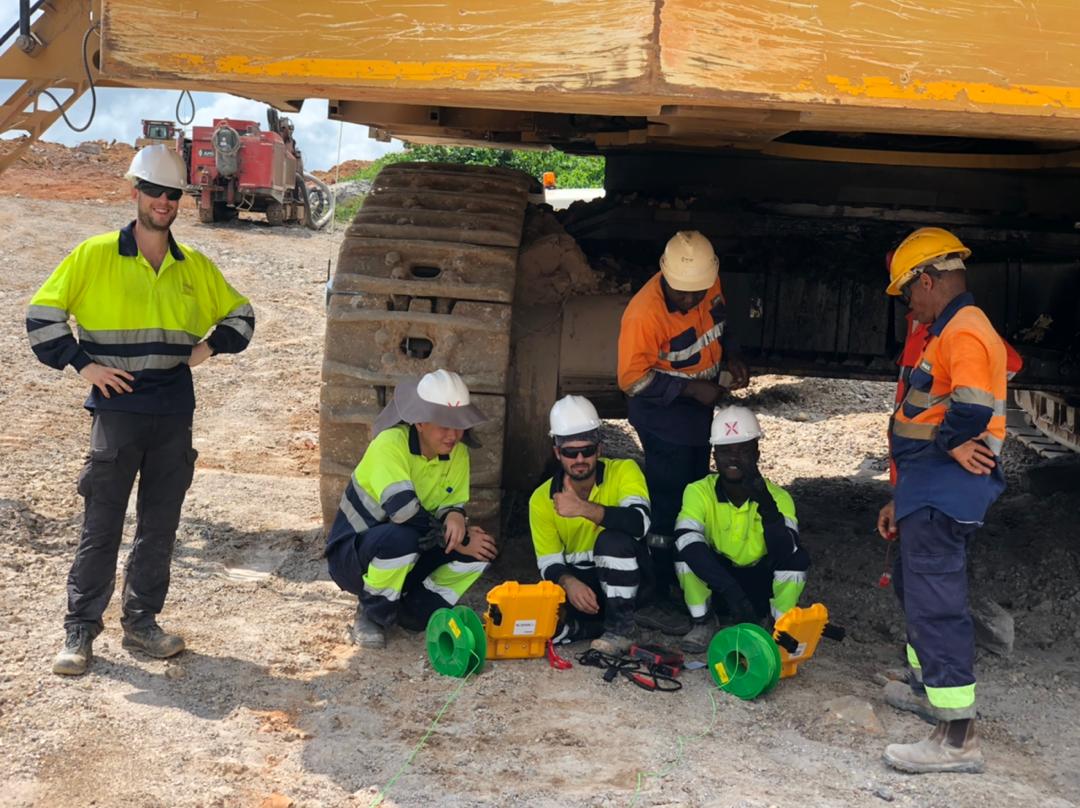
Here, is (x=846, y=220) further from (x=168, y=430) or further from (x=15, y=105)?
(x=15, y=105)

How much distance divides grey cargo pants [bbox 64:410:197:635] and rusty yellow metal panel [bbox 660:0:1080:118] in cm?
234

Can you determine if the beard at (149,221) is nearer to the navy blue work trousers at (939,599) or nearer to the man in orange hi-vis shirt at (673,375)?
the man in orange hi-vis shirt at (673,375)

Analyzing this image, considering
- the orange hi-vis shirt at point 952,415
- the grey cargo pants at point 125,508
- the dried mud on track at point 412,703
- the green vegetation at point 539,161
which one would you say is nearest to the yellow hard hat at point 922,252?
the orange hi-vis shirt at point 952,415

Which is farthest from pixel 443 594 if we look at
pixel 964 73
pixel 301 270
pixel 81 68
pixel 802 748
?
pixel 301 270

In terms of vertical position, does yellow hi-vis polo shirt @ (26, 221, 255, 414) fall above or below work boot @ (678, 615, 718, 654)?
above

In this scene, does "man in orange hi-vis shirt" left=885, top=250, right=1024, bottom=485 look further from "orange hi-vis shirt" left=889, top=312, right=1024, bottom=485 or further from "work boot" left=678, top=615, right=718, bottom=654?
"work boot" left=678, top=615, right=718, bottom=654

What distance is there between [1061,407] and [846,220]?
3061mm

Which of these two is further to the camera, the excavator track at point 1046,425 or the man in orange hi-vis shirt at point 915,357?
the excavator track at point 1046,425

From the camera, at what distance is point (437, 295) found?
553cm

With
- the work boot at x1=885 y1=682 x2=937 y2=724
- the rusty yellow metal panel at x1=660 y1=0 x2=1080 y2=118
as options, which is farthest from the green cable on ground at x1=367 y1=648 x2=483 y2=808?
the rusty yellow metal panel at x1=660 y1=0 x2=1080 y2=118

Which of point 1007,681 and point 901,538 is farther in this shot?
point 1007,681

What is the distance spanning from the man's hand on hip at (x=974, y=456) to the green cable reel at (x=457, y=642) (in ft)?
5.62

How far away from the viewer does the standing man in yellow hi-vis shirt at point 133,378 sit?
15.8 ft

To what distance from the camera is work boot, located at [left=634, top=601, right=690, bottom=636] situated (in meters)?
5.44
